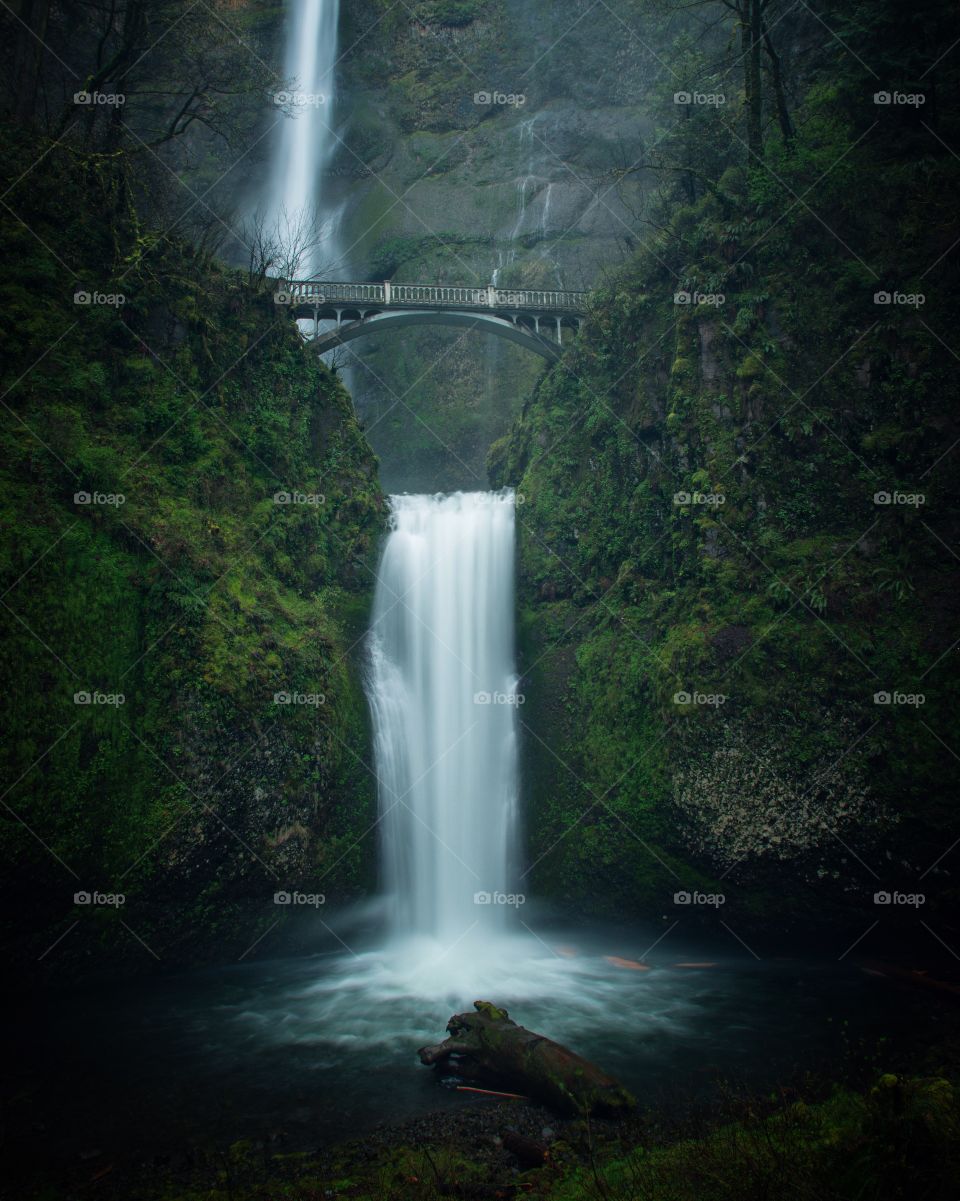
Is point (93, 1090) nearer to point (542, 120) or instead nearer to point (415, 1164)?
point (415, 1164)

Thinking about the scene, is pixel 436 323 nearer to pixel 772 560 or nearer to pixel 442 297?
pixel 442 297

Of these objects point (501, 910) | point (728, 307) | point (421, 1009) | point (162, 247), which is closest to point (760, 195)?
point (728, 307)

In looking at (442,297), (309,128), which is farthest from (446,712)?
(309,128)

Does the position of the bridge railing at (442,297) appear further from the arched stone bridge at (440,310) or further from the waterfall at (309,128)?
the waterfall at (309,128)

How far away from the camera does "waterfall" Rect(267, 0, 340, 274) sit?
3409 centimetres

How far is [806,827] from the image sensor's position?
41.4ft

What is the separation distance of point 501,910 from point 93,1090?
8.25 meters

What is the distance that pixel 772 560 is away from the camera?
1441 cm

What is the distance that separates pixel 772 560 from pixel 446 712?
8155mm

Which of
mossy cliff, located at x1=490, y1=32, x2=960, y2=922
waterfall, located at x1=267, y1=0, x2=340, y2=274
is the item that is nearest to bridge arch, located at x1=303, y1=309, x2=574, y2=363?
mossy cliff, located at x1=490, y1=32, x2=960, y2=922

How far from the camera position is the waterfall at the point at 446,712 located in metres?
15.0

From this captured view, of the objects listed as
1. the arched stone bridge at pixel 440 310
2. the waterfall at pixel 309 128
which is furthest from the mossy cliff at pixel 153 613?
the waterfall at pixel 309 128

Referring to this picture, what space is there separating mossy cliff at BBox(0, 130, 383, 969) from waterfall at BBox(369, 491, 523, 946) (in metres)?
0.86

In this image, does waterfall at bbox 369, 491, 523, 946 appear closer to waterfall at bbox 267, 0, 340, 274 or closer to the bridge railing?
the bridge railing
